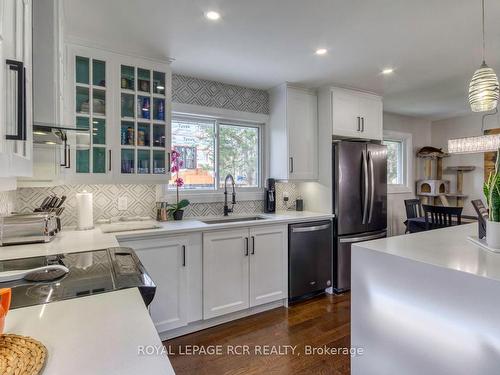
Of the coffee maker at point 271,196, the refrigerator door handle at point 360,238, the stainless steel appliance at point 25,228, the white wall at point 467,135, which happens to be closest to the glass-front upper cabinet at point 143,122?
the stainless steel appliance at point 25,228

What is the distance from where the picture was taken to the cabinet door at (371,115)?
3564 mm

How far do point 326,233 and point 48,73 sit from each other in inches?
110

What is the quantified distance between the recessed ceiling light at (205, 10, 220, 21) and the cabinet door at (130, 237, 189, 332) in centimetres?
166

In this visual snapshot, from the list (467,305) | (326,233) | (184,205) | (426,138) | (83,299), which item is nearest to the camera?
(83,299)

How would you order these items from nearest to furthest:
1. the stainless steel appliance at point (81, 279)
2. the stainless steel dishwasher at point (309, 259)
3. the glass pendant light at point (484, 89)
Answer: the stainless steel appliance at point (81, 279), the glass pendant light at point (484, 89), the stainless steel dishwasher at point (309, 259)

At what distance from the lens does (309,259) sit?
3.07 meters

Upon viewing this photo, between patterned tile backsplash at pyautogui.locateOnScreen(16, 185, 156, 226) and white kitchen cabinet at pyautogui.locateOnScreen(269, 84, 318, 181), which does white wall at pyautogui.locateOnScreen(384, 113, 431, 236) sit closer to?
white kitchen cabinet at pyautogui.locateOnScreen(269, 84, 318, 181)

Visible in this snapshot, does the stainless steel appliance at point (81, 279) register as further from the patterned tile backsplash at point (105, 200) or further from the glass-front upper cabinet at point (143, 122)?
the glass-front upper cabinet at point (143, 122)

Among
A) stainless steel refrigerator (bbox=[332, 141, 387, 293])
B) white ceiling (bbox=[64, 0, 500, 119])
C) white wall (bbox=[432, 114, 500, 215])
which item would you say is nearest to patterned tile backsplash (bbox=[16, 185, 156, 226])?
white ceiling (bbox=[64, 0, 500, 119])

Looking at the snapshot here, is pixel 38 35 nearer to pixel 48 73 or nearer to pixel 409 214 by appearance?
pixel 48 73

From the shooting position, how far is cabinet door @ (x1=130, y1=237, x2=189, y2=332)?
2232 mm

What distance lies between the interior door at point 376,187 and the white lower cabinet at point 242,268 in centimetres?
129

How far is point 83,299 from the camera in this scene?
960mm

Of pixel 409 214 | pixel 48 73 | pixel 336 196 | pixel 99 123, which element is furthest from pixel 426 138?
pixel 48 73
